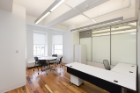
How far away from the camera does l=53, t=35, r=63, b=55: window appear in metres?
6.36

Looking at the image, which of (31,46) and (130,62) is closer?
(130,62)

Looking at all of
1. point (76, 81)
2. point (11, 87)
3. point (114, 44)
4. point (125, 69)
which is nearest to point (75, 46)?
point (114, 44)

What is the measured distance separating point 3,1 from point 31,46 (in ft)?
11.6

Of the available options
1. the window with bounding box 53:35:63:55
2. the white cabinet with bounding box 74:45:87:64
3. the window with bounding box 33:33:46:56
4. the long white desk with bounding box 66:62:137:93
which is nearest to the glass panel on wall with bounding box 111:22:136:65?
the long white desk with bounding box 66:62:137:93

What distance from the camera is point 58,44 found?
6441 mm

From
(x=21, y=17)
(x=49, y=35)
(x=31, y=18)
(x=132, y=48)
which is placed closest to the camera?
(x=21, y=17)

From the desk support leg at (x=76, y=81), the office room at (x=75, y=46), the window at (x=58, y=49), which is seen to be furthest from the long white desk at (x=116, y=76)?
the window at (x=58, y=49)

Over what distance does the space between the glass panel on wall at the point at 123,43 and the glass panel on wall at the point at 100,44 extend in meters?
0.29

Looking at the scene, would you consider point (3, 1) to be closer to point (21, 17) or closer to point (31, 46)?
point (21, 17)

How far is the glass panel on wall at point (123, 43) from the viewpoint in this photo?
3.32m

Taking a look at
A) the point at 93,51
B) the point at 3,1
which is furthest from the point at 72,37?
the point at 3,1

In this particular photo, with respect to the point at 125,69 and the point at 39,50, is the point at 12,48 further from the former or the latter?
the point at 125,69

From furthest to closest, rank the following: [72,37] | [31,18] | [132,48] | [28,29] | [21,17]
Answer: [72,37] < [28,29] < [31,18] < [132,48] < [21,17]

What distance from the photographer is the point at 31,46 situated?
4949 millimetres
